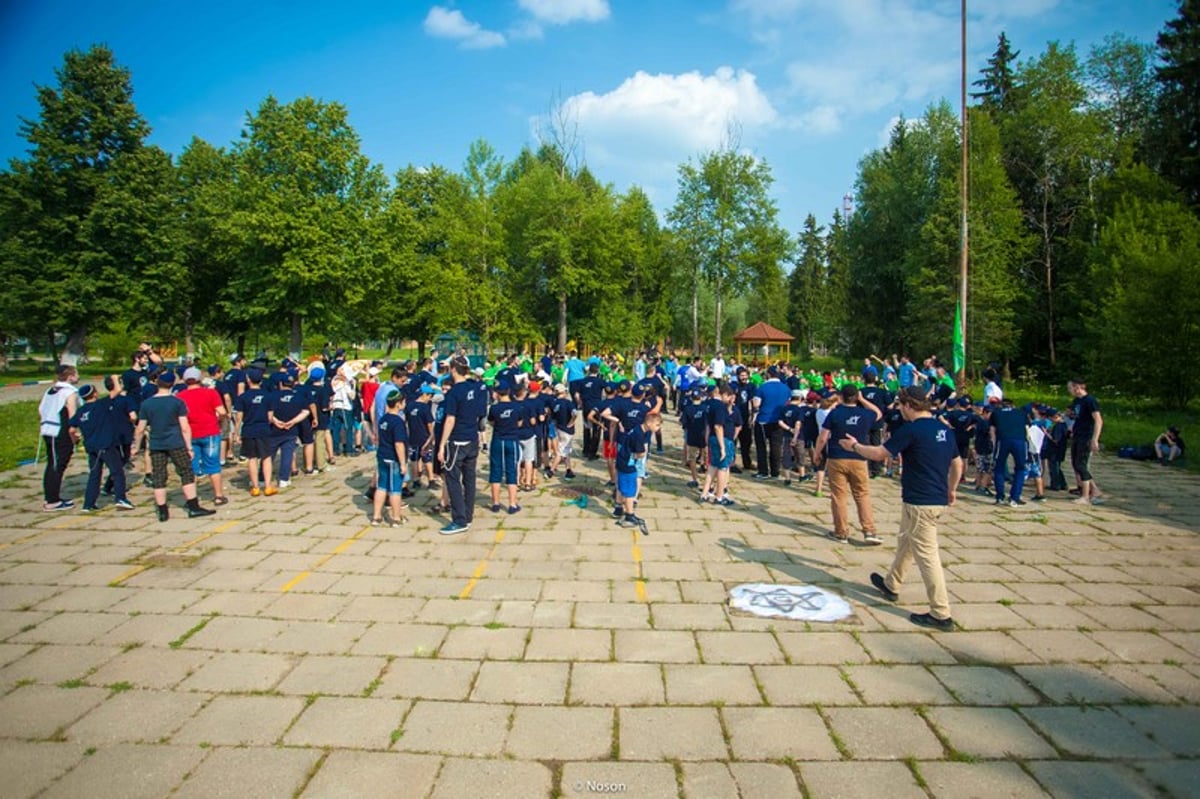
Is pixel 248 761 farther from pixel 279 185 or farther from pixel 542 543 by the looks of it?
pixel 279 185

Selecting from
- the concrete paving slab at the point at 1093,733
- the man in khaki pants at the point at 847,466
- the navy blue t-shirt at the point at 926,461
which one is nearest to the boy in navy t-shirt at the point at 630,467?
the man in khaki pants at the point at 847,466

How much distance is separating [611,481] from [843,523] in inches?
176

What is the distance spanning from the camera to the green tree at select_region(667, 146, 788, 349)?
45.4 metres

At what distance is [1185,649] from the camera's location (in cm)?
532

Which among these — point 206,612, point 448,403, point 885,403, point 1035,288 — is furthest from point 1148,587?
point 1035,288

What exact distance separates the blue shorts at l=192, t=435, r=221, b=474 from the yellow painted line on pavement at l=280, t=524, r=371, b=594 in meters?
3.01

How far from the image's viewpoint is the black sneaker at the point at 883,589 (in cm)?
627

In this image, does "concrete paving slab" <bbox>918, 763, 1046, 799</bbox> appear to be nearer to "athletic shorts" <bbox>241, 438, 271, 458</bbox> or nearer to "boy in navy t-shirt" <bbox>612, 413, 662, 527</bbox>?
"boy in navy t-shirt" <bbox>612, 413, 662, 527</bbox>

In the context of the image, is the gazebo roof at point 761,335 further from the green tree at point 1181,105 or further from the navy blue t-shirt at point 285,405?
the navy blue t-shirt at point 285,405

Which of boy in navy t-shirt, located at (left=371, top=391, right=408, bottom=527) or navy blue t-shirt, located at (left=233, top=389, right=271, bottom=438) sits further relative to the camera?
navy blue t-shirt, located at (left=233, top=389, right=271, bottom=438)

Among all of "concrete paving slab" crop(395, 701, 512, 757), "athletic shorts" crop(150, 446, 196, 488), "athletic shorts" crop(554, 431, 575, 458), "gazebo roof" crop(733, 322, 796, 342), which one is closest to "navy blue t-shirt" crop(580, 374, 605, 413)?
"athletic shorts" crop(554, 431, 575, 458)

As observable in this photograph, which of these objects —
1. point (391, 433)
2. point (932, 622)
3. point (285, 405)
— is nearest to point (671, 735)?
point (932, 622)

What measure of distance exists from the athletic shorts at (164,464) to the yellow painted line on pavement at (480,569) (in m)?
4.66

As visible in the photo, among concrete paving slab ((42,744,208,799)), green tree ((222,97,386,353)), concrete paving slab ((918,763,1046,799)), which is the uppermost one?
green tree ((222,97,386,353))
